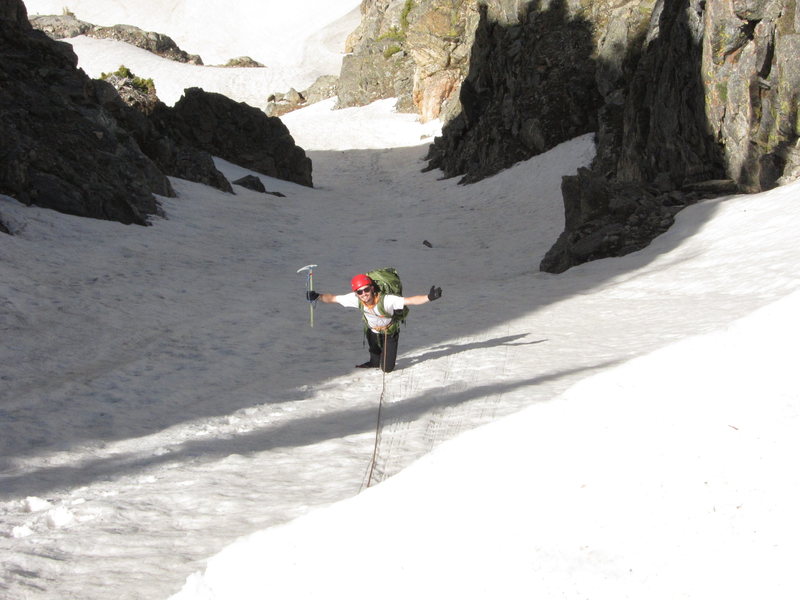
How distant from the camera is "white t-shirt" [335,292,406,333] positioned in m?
8.95

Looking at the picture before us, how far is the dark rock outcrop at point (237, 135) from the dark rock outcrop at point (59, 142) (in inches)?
510

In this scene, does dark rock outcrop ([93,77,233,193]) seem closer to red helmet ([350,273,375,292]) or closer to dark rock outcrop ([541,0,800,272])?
dark rock outcrop ([541,0,800,272])

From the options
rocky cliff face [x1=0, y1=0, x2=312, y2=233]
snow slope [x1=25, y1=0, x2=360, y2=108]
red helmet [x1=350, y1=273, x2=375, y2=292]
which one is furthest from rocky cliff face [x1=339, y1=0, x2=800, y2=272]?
snow slope [x1=25, y1=0, x2=360, y2=108]

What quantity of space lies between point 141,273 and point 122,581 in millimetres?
12453

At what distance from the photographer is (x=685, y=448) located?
10.9 feet

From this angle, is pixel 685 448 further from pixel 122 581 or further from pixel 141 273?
pixel 141 273

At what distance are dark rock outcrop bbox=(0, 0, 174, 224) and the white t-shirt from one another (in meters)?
12.0

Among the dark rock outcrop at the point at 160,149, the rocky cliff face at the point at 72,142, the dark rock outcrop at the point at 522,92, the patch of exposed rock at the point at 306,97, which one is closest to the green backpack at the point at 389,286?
the rocky cliff face at the point at 72,142

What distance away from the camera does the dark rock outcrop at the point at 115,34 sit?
9406 cm

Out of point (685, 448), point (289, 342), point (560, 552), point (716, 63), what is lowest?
point (289, 342)

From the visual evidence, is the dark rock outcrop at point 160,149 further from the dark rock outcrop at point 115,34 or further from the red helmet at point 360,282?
the dark rock outcrop at point 115,34

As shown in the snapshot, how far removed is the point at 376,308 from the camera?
907cm

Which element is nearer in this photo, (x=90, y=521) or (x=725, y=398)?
(x=725, y=398)

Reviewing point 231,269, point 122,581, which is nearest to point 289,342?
point 231,269
